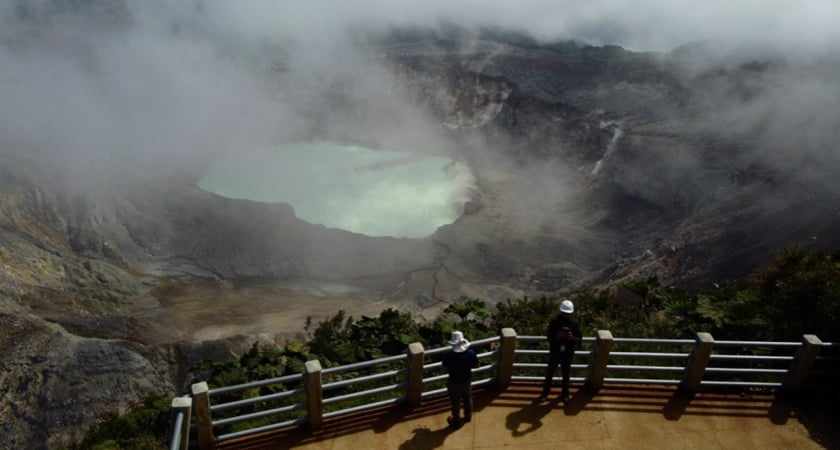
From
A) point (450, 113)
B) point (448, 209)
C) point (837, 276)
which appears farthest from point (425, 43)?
point (837, 276)

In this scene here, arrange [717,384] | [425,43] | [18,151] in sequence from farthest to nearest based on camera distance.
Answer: [425,43] → [18,151] → [717,384]

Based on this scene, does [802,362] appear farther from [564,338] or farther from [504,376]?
[504,376]

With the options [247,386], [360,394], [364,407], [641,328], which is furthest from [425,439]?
[641,328]

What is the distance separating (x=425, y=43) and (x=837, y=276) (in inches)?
3039

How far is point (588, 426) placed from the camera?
32.2 feet

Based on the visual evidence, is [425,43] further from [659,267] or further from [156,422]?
[156,422]

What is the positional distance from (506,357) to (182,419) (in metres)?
5.36

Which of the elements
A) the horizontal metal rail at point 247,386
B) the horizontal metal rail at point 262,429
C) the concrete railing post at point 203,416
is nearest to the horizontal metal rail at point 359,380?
the horizontal metal rail at point 247,386

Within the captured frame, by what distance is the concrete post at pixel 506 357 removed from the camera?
33.8 feet

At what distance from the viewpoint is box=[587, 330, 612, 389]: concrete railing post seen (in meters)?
10.2

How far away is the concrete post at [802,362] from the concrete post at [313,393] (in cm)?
820

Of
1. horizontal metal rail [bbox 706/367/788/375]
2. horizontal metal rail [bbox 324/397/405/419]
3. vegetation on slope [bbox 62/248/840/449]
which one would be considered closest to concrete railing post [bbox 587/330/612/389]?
horizontal metal rail [bbox 706/367/788/375]

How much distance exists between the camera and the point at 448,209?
54.2m

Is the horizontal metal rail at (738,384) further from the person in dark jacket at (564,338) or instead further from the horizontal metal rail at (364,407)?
the horizontal metal rail at (364,407)
